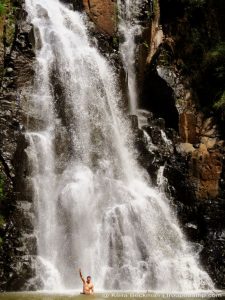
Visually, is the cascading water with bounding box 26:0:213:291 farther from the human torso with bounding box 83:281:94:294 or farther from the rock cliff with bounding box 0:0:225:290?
the human torso with bounding box 83:281:94:294

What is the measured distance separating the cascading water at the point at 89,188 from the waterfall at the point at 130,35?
1869 millimetres

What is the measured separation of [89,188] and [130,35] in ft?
33.6

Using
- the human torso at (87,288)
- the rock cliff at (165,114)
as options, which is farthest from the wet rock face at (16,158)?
the human torso at (87,288)

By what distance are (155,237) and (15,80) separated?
25.9ft

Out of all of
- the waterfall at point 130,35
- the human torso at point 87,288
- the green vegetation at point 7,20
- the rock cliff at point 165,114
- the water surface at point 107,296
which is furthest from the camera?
the waterfall at point 130,35

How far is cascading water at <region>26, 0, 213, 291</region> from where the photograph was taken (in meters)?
14.6

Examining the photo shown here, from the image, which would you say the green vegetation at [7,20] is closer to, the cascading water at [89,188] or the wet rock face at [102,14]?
the cascading water at [89,188]

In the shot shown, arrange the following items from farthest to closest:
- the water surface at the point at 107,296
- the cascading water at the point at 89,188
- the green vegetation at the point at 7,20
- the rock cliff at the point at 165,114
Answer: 1. the green vegetation at the point at 7,20
2. the rock cliff at the point at 165,114
3. the cascading water at the point at 89,188
4. the water surface at the point at 107,296

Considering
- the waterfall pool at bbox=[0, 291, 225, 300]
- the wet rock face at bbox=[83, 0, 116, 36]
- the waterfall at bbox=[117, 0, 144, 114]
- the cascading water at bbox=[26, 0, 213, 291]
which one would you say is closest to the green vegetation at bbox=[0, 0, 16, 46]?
the cascading water at bbox=[26, 0, 213, 291]

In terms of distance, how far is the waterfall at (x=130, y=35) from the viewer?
2305cm

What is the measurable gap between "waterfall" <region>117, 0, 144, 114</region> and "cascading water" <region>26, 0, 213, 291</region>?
187 cm

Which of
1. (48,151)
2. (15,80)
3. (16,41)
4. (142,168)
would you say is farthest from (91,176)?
(16,41)

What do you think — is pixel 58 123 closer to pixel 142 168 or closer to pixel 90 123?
pixel 90 123

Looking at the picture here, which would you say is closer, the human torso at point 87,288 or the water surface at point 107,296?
the water surface at point 107,296
